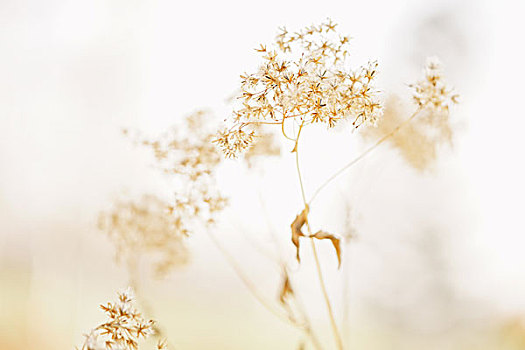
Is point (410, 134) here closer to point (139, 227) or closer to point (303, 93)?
point (303, 93)

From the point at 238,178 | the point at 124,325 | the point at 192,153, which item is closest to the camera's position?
the point at 124,325

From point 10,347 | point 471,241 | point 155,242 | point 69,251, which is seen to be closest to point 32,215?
point 69,251

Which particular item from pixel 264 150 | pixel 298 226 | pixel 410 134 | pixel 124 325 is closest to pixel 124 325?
pixel 124 325

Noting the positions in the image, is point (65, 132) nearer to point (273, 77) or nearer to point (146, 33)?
point (146, 33)

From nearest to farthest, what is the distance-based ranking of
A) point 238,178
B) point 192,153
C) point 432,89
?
point 432,89, point 192,153, point 238,178

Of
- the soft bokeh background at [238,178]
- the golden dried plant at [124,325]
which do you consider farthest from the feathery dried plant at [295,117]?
the soft bokeh background at [238,178]

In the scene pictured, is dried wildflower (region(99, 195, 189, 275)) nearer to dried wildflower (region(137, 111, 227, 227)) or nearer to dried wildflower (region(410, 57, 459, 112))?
dried wildflower (region(137, 111, 227, 227))

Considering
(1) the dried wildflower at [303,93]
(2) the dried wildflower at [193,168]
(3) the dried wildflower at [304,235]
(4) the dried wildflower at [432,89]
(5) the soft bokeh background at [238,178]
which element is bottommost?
(3) the dried wildflower at [304,235]

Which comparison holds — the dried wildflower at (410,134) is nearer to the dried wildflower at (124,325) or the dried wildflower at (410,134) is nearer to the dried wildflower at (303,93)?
the dried wildflower at (303,93)
